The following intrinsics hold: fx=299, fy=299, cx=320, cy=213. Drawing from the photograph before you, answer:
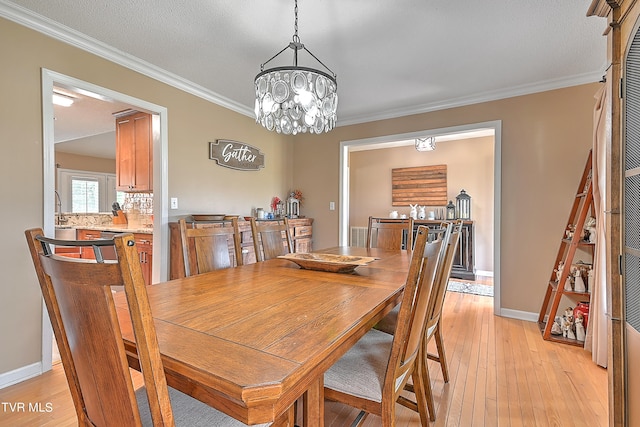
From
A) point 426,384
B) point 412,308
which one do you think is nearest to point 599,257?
point 426,384

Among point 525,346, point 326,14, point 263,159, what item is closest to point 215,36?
point 326,14

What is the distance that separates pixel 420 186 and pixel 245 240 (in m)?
3.67

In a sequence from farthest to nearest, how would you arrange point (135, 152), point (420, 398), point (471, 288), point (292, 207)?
point (292, 207)
point (471, 288)
point (135, 152)
point (420, 398)

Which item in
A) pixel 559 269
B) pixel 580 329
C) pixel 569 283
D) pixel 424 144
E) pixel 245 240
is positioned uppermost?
pixel 424 144

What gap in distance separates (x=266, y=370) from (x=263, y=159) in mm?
3729

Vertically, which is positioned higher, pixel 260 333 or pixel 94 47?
pixel 94 47

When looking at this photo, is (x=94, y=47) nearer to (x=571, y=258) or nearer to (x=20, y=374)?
(x=20, y=374)

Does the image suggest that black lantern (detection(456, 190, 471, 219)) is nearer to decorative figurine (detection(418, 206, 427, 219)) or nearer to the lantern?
decorative figurine (detection(418, 206, 427, 219))

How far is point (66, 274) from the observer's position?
2.25 ft

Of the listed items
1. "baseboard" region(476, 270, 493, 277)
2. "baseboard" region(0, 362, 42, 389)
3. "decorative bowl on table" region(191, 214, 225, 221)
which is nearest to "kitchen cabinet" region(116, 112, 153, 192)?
"decorative bowl on table" region(191, 214, 225, 221)

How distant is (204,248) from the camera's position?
194cm

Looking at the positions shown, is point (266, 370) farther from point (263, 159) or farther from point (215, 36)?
point (263, 159)

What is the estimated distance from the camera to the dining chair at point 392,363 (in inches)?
41.1

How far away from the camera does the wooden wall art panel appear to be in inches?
217
